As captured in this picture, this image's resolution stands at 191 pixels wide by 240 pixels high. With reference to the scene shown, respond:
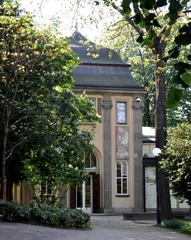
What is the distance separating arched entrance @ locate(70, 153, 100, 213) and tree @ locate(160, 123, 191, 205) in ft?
49.1

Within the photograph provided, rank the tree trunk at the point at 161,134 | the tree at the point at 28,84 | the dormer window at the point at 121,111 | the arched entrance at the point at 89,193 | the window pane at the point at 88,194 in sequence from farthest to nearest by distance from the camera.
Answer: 1. the dormer window at the point at 121,111
2. the window pane at the point at 88,194
3. the arched entrance at the point at 89,193
4. the tree trunk at the point at 161,134
5. the tree at the point at 28,84

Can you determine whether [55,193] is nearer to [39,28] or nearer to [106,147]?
[39,28]

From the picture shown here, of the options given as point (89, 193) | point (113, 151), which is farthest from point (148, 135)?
point (89, 193)

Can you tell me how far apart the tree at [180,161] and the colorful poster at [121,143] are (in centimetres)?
1490

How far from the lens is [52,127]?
19875mm

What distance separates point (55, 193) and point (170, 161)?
6.43m

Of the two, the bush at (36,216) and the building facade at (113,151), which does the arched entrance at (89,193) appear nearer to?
the building facade at (113,151)

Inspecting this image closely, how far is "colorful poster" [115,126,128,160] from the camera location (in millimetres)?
35094

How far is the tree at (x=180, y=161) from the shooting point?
18.2 meters

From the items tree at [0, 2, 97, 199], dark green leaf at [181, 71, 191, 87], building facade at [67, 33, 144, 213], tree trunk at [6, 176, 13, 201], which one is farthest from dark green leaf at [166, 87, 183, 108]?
building facade at [67, 33, 144, 213]

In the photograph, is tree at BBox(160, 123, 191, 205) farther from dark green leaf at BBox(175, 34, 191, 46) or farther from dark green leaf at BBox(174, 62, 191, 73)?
dark green leaf at BBox(174, 62, 191, 73)

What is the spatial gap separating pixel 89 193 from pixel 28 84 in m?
17.0

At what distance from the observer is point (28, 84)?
19.2m

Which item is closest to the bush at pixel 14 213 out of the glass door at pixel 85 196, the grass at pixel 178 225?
the grass at pixel 178 225
